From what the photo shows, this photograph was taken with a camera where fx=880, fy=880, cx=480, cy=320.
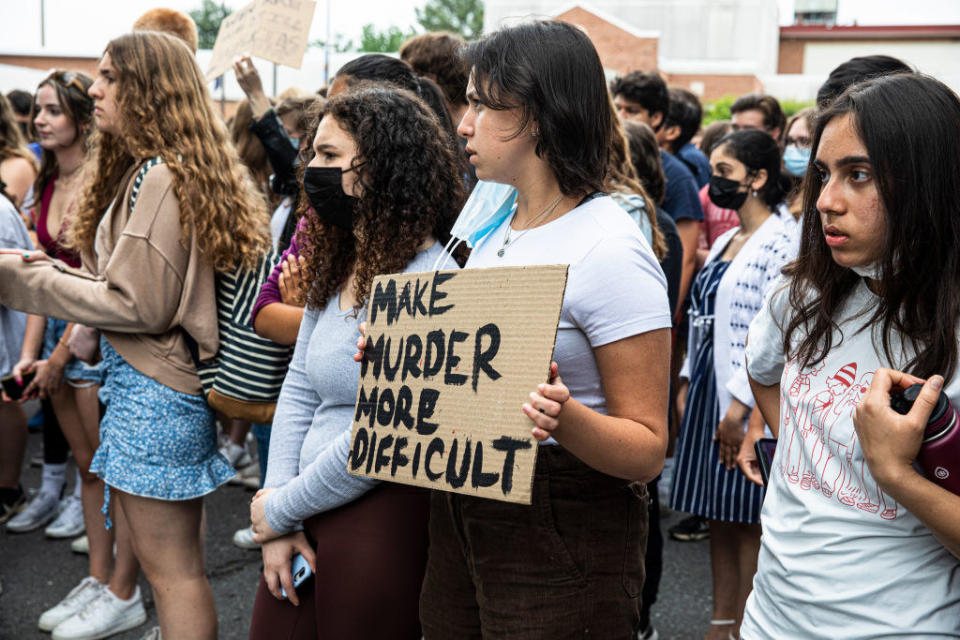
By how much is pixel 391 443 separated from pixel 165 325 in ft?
4.54

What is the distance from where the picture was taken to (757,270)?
3.17 m

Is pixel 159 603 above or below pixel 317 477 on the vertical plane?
below

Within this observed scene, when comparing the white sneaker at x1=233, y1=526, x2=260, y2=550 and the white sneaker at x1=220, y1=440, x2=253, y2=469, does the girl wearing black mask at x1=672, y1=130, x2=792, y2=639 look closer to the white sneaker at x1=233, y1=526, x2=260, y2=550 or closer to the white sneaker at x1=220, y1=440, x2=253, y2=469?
the white sneaker at x1=233, y1=526, x2=260, y2=550

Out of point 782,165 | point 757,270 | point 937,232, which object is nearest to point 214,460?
point 757,270

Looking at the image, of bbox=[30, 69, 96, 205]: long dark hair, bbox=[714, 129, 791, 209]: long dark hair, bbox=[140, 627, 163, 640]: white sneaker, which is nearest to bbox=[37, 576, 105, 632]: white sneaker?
bbox=[140, 627, 163, 640]: white sneaker

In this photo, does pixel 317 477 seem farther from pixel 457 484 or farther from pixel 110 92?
pixel 110 92

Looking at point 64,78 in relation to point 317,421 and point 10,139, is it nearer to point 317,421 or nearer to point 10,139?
point 10,139

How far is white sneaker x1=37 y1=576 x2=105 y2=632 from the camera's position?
3.56 meters

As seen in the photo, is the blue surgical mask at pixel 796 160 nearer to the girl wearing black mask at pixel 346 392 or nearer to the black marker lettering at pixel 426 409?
the girl wearing black mask at pixel 346 392

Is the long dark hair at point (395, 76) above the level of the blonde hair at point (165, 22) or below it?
below

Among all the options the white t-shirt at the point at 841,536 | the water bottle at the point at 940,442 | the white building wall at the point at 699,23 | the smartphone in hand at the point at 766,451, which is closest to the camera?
the water bottle at the point at 940,442

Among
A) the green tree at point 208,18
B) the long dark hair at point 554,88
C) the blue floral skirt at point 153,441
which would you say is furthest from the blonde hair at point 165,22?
the green tree at point 208,18

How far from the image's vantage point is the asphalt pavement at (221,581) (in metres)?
3.69

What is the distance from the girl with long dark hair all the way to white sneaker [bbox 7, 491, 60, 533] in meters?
4.22
